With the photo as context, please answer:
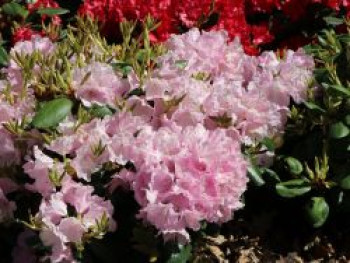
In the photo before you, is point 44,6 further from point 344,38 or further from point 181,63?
point 344,38

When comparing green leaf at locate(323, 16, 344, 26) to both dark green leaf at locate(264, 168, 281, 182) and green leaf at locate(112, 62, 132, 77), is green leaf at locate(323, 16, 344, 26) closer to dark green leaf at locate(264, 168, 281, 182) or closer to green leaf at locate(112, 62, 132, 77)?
dark green leaf at locate(264, 168, 281, 182)

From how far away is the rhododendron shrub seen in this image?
7.35ft

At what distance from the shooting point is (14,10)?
3.39 m

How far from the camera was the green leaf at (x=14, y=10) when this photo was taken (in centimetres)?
339

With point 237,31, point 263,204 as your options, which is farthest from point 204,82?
point 237,31

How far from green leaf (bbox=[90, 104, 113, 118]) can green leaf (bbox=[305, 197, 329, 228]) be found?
0.68 metres

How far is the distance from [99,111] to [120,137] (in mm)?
151

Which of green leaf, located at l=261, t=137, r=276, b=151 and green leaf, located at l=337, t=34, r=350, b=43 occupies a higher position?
green leaf, located at l=337, t=34, r=350, b=43

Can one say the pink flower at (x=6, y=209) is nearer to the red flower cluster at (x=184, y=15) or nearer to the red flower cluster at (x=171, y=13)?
the red flower cluster at (x=184, y=15)

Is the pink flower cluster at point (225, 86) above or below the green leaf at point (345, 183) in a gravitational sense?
above

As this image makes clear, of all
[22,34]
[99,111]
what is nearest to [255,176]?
[99,111]

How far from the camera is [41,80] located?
251 centimetres

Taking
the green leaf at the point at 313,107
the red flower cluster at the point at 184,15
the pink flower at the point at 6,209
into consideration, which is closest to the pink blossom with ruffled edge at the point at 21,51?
the pink flower at the point at 6,209

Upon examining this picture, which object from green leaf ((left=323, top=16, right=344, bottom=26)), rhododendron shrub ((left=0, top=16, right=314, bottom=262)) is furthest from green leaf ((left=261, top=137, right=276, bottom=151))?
green leaf ((left=323, top=16, right=344, bottom=26))
